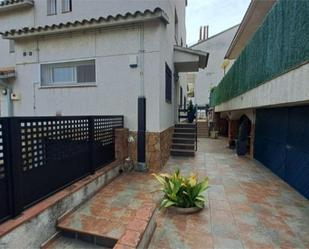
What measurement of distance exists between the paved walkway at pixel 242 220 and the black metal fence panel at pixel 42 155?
1863 mm

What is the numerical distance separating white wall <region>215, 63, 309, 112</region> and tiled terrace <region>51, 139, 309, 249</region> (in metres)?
1.95

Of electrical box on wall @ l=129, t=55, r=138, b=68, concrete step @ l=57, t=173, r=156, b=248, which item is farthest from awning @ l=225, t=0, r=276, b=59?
concrete step @ l=57, t=173, r=156, b=248

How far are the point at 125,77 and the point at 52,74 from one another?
2776mm

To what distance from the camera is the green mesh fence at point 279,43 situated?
2.96m

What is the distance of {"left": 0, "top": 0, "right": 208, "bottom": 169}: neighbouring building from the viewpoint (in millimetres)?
5691

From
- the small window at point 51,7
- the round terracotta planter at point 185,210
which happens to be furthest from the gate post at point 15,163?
the small window at point 51,7

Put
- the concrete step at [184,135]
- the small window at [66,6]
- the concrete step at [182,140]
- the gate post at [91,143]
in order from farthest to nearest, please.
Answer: the concrete step at [184,135], the concrete step at [182,140], the small window at [66,6], the gate post at [91,143]

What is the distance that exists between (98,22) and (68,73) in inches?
80.0

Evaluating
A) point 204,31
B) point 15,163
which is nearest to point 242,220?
point 15,163

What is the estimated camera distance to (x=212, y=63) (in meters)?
21.3

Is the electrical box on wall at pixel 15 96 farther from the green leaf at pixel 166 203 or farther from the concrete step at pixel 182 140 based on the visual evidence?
the green leaf at pixel 166 203

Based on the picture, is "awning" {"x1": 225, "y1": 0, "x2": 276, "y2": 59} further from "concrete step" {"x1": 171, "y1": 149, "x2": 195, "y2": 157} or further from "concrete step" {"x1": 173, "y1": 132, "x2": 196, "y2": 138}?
"concrete step" {"x1": 171, "y1": 149, "x2": 195, "y2": 157}

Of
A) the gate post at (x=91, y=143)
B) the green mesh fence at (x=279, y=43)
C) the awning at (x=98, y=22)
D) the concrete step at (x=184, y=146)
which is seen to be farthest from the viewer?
the concrete step at (x=184, y=146)

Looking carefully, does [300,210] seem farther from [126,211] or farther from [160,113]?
[160,113]
